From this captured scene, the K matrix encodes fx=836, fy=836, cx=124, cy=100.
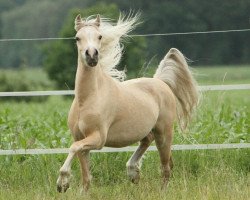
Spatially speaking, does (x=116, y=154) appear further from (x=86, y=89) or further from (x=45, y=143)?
(x=86, y=89)

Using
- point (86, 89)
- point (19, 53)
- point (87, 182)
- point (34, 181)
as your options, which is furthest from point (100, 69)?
point (19, 53)

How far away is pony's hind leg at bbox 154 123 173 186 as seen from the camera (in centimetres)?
866

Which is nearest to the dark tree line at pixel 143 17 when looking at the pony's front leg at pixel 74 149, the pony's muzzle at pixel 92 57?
the pony's front leg at pixel 74 149

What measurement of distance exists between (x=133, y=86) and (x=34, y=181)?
57.9 inches

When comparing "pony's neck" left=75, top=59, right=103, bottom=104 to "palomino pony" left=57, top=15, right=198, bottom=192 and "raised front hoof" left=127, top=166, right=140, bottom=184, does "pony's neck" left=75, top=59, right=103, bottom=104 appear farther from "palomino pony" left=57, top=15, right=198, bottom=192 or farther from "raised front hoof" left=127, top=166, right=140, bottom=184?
"raised front hoof" left=127, top=166, right=140, bottom=184

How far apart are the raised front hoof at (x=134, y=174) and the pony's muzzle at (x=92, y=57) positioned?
1.80m

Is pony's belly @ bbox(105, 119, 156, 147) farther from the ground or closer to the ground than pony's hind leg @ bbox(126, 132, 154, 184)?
farther from the ground

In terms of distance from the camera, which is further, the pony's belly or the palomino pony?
the pony's belly

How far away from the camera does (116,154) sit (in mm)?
9414

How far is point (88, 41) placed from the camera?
7297 millimetres

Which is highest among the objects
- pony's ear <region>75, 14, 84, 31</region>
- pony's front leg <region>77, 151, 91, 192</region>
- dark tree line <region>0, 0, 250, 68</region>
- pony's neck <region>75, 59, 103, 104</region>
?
pony's ear <region>75, 14, 84, 31</region>

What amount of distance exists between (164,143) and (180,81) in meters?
0.95

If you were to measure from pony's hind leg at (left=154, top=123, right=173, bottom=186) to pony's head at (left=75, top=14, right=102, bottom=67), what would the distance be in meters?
1.56

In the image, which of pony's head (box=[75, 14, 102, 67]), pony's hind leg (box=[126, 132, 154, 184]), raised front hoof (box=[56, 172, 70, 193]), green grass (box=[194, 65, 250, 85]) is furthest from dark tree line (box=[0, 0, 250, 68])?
raised front hoof (box=[56, 172, 70, 193])
